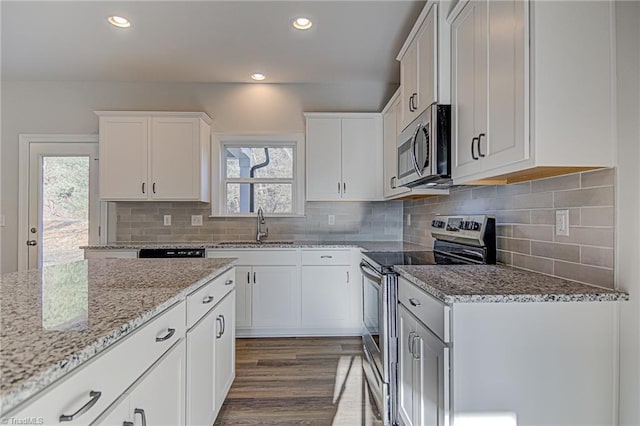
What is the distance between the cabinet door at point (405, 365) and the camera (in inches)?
64.4

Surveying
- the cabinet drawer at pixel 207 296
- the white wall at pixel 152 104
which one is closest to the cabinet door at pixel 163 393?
the cabinet drawer at pixel 207 296

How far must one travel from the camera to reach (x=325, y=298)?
11.1ft

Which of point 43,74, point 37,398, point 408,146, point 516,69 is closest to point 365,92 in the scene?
point 408,146

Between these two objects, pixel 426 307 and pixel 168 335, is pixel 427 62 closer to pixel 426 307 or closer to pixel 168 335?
pixel 426 307

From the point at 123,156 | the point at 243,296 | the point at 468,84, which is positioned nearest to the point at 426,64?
the point at 468,84

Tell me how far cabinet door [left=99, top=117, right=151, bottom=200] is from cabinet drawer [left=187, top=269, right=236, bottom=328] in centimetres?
200

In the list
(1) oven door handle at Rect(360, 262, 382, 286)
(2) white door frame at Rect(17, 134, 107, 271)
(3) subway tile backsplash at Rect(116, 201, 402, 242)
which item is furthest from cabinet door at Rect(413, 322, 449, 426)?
(2) white door frame at Rect(17, 134, 107, 271)

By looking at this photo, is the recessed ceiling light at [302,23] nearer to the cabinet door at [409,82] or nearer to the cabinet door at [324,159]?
the cabinet door at [409,82]

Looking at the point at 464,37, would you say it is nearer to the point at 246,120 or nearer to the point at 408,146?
the point at 408,146

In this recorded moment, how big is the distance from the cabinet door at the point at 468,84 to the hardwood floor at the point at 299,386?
4.99 feet

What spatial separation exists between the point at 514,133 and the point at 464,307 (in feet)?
2.23

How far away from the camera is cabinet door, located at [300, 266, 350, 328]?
339 centimetres

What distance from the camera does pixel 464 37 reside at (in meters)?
1.76

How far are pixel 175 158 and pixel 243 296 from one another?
5.05 feet
